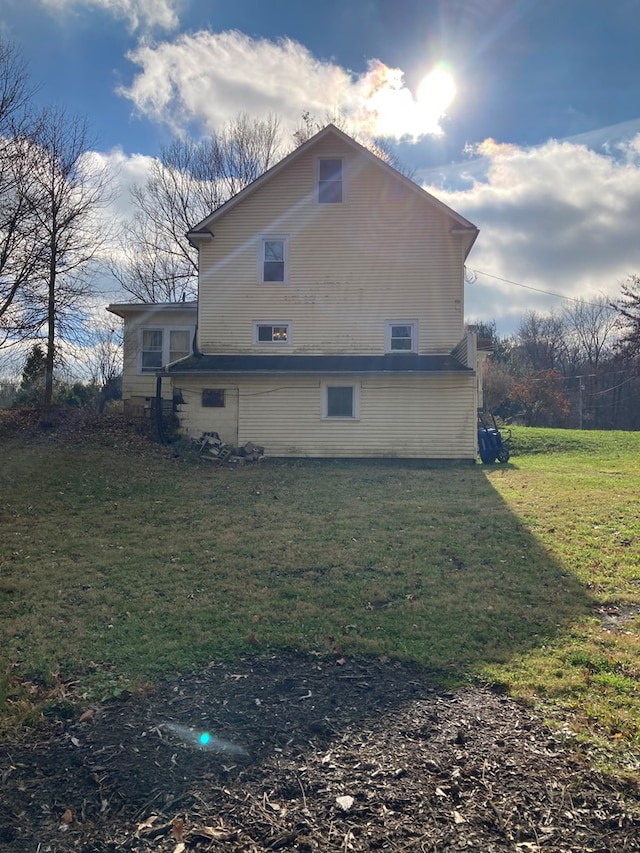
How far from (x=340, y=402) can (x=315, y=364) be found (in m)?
1.31

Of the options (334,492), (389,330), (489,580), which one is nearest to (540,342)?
(389,330)

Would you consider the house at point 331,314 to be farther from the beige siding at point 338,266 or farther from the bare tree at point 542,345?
the bare tree at point 542,345

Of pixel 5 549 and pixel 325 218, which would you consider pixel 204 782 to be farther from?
pixel 325 218

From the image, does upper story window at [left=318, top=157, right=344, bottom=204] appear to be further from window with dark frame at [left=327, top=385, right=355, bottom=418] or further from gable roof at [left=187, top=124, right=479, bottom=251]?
window with dark frame at [left=327, top=385, right=355, bottom=418]

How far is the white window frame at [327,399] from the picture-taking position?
16047mm

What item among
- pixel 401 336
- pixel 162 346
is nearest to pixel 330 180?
pixel 401 336

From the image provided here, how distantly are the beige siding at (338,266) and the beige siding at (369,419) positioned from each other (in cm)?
134

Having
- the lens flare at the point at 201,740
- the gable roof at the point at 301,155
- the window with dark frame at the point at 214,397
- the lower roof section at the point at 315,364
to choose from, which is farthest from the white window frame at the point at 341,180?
the lens flare at the point at 201,740

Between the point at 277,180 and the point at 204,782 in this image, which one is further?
the point at 277,180

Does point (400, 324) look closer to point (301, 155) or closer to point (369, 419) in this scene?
point (369, 419)

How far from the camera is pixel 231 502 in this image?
34.2 ft

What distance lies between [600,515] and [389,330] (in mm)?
8833

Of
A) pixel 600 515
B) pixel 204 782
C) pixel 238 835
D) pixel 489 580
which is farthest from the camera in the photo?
pixel 600 515

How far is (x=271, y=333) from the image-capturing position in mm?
17031
